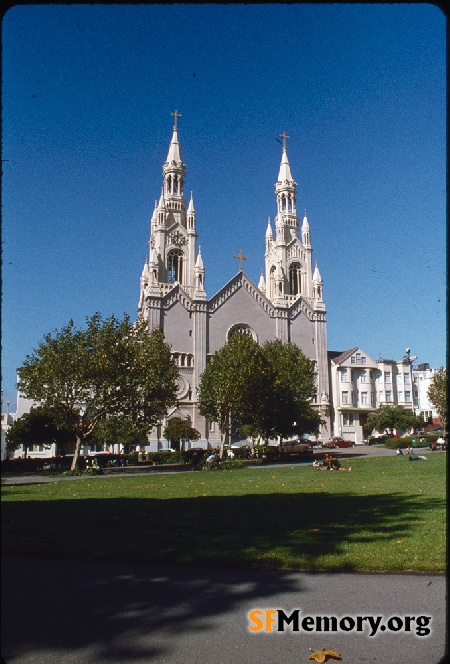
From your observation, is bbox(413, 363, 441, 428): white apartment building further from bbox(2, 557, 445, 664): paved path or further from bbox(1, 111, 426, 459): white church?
bbox(2, 557, 445, 664): paved path

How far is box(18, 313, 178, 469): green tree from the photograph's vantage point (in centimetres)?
3634

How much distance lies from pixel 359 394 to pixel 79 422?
58215mm

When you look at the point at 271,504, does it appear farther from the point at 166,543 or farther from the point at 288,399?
the point at 288,399

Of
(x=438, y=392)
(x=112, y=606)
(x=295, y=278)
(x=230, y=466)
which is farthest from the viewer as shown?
(x=295, y=278)

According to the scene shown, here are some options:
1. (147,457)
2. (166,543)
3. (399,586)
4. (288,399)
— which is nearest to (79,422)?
(147,457)

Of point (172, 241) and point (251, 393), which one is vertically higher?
point (172, 241)

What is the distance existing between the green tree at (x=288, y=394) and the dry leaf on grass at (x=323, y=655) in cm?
4253

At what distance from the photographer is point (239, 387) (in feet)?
147

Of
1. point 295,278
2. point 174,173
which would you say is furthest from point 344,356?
point 174,173

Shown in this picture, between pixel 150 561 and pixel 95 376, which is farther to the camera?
pixel 95 376

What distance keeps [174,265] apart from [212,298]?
8.56 metres

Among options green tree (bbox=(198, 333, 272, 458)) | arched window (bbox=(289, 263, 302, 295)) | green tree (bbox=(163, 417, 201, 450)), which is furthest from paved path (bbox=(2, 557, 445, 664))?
arched window (bbox=(289, 263, 302, 295))

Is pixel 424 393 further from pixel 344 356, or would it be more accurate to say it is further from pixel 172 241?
pixel 172 241

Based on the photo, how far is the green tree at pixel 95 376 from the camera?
119 feet
